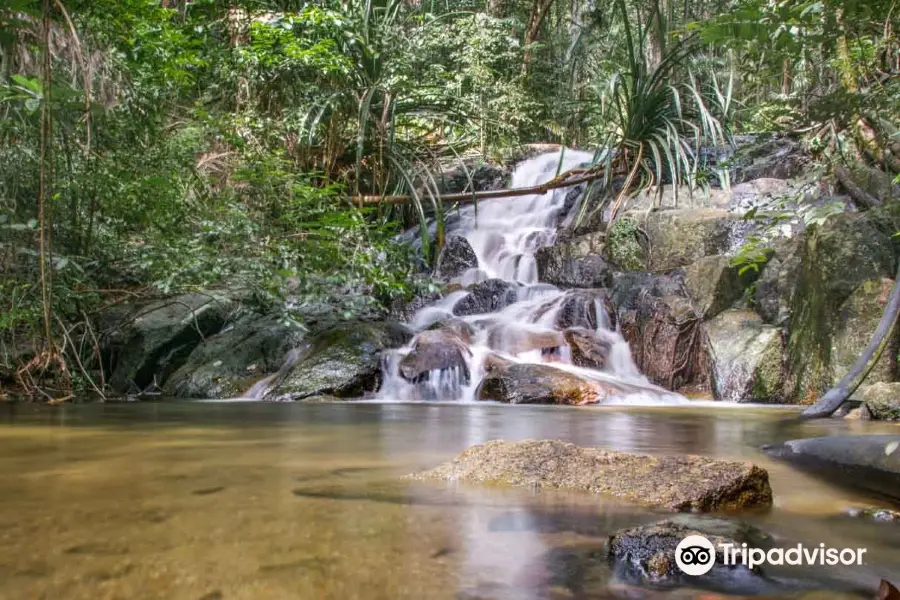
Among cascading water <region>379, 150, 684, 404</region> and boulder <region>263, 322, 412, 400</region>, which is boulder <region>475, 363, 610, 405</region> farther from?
boulder <region>263, 322, 412, 400</region>

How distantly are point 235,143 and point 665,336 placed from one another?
17.5ft

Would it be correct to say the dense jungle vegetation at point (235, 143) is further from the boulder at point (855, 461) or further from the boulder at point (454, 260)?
the boulder at point (855, 461)

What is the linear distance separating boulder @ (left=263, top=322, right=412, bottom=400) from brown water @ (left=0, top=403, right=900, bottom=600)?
3.49 meters

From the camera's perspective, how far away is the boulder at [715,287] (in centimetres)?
891

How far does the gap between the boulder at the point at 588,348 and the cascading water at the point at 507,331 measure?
0.01 m

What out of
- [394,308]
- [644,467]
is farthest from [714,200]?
[644,467]

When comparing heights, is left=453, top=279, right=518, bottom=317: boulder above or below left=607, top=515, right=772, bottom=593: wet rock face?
above

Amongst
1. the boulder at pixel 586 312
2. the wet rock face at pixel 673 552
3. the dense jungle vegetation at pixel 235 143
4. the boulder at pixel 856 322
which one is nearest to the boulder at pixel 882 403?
the boulder at pixel 856 322

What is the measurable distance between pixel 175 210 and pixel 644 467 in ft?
17.4

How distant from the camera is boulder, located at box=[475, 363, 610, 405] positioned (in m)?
7.16

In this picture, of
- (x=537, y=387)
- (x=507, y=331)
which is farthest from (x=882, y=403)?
(x=507, y=331)

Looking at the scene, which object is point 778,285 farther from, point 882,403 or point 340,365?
point 340,365

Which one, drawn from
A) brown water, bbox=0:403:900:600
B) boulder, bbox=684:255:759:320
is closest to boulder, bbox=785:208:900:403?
boulder, bbox=684:255:759:320

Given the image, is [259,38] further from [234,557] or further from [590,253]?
[234,557]
